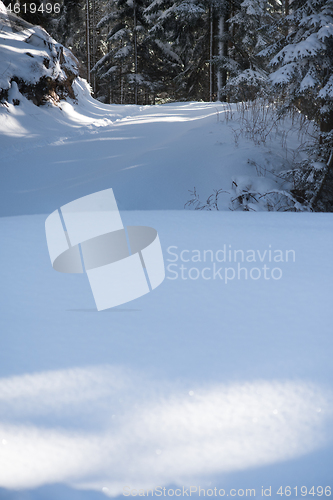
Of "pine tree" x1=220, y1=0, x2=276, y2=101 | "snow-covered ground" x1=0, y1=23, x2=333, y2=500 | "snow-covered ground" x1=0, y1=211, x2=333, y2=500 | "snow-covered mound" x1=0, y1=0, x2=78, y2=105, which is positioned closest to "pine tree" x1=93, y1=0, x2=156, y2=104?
"pine tree" x1=220, y1=0, x2=276, y2=101

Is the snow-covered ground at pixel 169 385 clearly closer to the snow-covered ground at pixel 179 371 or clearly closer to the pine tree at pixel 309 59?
the snow-covered ground at pixel 179 371

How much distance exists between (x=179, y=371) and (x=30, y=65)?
763 cm

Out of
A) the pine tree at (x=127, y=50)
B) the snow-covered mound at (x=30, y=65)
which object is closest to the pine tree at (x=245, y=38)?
the pine tree at (x=127, y=50)

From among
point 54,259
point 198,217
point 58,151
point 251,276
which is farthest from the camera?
point 58,151

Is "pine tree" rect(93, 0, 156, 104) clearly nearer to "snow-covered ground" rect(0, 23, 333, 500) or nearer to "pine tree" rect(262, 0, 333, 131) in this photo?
"pine tree" rect(262, 0, 333, 131)

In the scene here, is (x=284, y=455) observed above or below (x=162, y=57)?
below

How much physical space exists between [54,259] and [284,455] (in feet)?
3.49

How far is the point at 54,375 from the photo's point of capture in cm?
84

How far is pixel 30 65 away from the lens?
23.2ft

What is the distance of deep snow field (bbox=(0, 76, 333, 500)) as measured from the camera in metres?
0.67

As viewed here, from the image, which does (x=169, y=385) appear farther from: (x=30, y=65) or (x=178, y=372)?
(x=30, y=65)

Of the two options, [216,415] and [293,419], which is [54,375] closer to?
[216,415]

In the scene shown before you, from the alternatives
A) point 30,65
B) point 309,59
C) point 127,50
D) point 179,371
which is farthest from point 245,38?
point 179,371

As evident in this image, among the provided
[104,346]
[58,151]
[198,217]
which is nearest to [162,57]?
[58,151]
